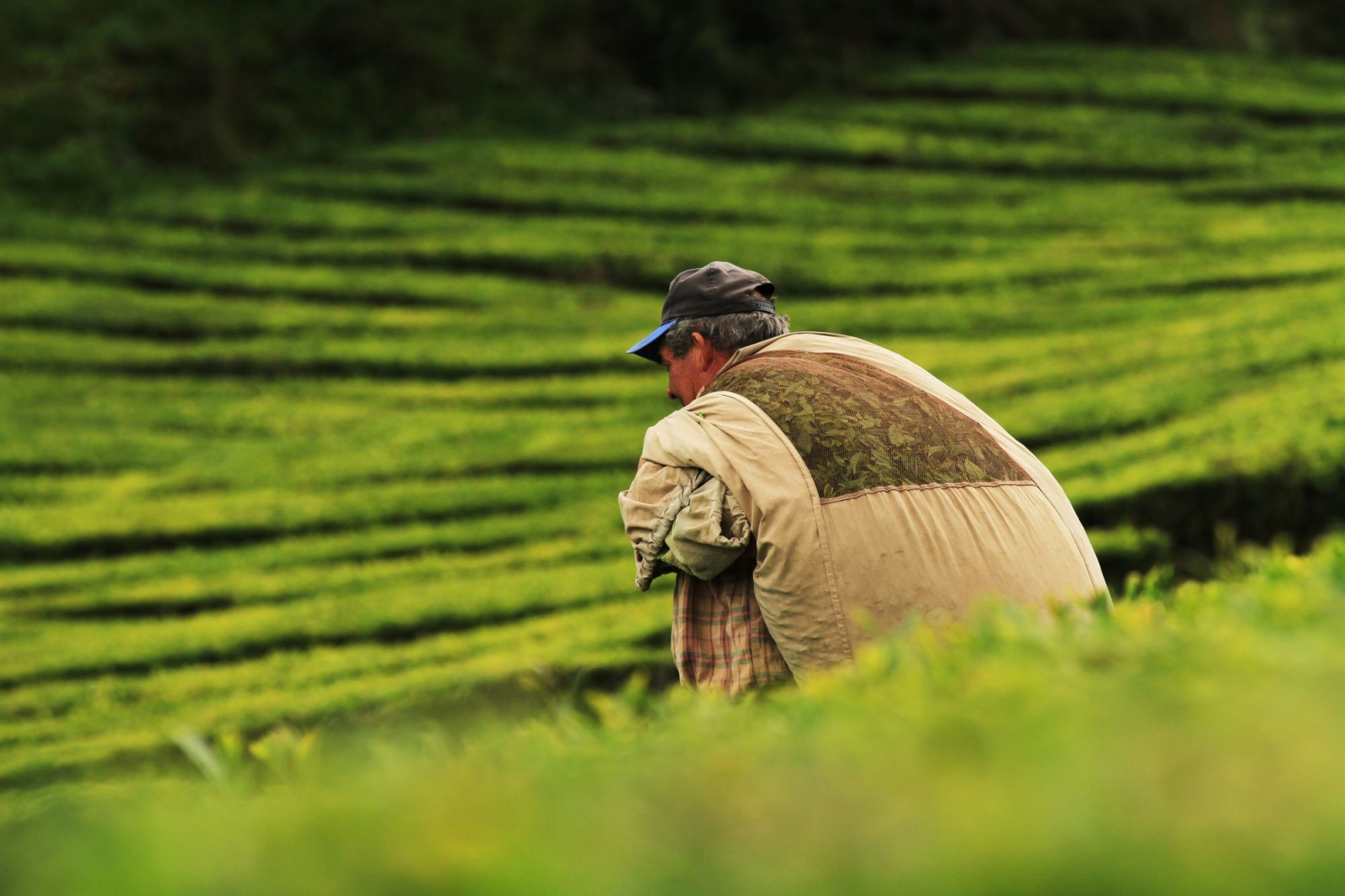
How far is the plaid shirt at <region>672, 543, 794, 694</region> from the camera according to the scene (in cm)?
307

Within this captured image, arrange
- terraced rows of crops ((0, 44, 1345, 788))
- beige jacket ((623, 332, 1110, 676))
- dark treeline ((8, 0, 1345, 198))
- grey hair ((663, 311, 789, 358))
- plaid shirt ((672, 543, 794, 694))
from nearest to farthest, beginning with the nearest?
beige jacket ((623, 332, 1110, 676)) → plaid shirt ((672, 543, 794, 694)) → grey hair ((663, 311, 789, 358)) → terraced rows of crops ((0, 44, 1345, 788)) → dark treeline ((8, 0, 1345, 198))

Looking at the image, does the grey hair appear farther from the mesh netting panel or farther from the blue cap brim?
the mesh netting panel

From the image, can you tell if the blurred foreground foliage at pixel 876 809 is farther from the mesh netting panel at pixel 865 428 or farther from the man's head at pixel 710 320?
the man's head at pixel 710 320

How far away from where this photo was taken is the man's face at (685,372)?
359 cm

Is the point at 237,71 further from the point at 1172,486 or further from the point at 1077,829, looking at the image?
the point at 1077,829

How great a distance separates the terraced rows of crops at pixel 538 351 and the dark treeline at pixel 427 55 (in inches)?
34.7

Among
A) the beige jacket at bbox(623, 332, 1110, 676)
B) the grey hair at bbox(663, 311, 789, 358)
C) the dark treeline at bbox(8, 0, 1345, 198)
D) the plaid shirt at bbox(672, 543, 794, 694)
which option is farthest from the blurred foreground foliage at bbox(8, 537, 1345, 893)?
the dark treeline at bbox(8, 0, 1345, 198)

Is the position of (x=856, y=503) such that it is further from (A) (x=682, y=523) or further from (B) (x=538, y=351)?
(B) (x=538, y=351)

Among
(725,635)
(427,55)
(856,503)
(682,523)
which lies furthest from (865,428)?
(427,55)

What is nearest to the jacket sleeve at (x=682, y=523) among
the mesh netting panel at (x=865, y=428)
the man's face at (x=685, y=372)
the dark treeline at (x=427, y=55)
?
the mesh netting panel at (x=865, y=428)

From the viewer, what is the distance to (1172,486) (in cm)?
766

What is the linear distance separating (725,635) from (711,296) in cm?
96

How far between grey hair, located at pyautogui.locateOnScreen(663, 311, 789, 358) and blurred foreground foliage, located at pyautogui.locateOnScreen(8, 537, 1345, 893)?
85.0 inches

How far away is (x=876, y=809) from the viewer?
1006 mm
